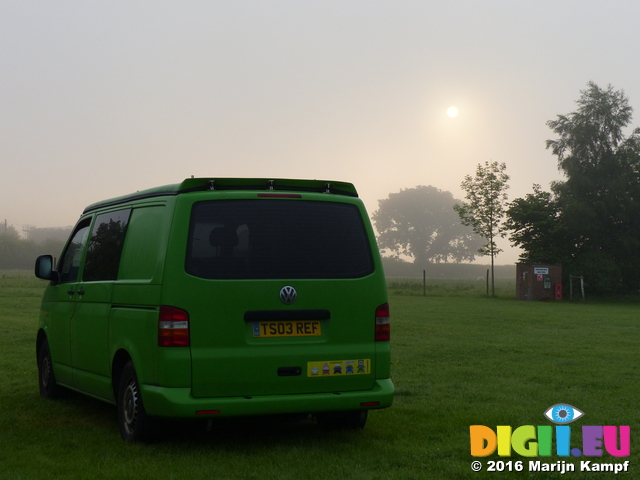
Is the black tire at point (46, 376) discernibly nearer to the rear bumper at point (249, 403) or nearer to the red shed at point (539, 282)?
the rear bumper at point (249, 403)

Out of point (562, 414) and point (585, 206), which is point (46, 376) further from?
point (585, 206)

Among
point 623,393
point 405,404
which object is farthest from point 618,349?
point 405,404

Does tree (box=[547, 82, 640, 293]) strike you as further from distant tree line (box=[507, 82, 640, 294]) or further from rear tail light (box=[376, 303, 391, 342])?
rear tail light (box=[376, 303, 391, 342])

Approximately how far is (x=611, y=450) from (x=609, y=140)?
5683 cm

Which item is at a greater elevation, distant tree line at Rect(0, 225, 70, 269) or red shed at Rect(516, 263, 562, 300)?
distant tree line at Rect(0, 225, 70, 269)

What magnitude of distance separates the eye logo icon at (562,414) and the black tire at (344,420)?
6.66 ft

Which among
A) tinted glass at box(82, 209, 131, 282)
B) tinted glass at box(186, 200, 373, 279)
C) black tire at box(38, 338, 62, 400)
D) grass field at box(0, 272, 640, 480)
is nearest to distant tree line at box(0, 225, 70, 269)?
grass field at box(0, 272, 640, 480)

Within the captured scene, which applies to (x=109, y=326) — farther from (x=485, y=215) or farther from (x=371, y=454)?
(x=485, y=215)

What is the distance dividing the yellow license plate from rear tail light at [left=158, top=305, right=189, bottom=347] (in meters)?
0.54

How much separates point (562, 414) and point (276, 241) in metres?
3.79

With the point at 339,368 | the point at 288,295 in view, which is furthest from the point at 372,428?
the point at 288,295

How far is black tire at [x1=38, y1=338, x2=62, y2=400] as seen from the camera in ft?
30.3

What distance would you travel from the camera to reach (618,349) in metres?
16.1

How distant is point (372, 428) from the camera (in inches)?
298
